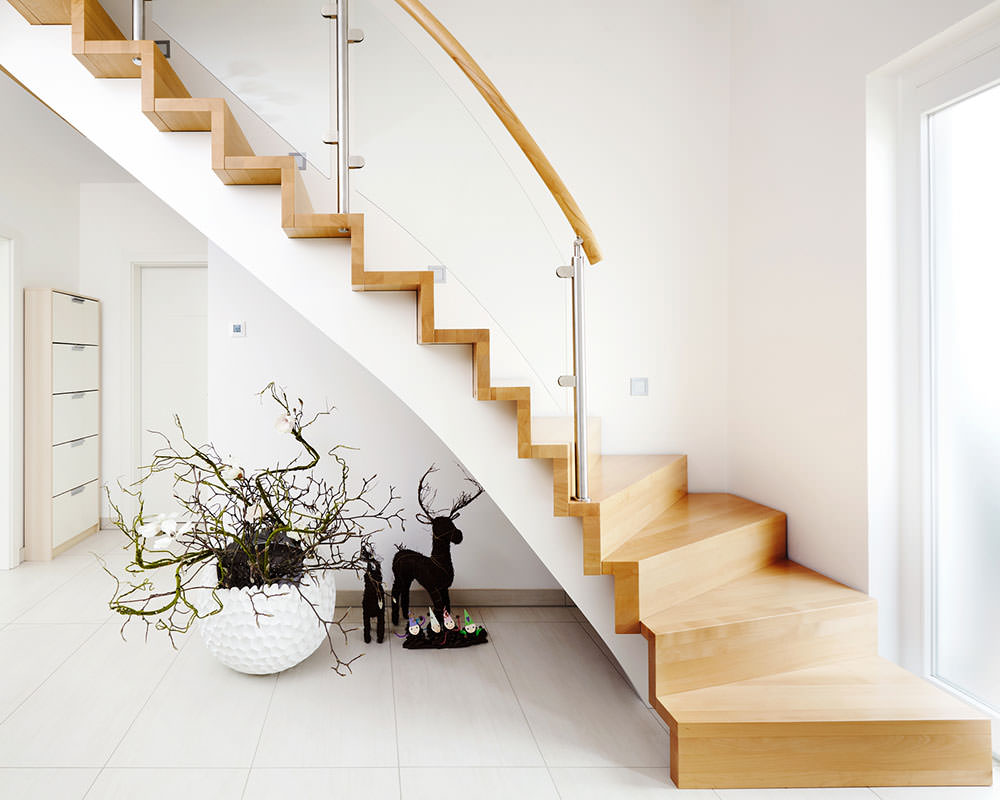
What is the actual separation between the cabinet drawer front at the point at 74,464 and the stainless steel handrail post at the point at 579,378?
3.68 m

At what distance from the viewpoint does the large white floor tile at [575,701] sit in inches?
83.2

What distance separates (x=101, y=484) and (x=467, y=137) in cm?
420

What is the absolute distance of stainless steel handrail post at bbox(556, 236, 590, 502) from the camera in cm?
226

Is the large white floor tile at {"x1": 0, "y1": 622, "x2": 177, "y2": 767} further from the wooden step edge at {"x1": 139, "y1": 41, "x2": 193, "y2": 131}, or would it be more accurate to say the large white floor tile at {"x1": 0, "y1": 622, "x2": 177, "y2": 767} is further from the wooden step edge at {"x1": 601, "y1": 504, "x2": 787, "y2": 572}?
the wooden step edge at {"x1": 139, "y1": 41, "x2": 193, "y2": 131}

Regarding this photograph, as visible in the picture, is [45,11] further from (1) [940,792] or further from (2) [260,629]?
(1) [940,792]

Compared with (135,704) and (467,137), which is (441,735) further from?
(467,137)

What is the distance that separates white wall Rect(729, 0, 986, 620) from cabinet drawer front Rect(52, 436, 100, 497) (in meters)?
4.13

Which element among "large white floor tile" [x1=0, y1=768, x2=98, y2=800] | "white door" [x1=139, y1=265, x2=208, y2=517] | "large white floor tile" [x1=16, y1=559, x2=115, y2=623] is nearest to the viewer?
"large white floor tile" [x1=0, y1=768, x2=98, y2=800]

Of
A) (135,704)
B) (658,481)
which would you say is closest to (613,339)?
(658,481)

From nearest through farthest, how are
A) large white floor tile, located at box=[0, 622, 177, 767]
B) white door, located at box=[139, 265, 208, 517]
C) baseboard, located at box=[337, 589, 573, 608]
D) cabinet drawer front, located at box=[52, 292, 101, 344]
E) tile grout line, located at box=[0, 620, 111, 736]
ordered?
large white floor tile, located at box=[0, 622, 177, 767] → tile grout line, located at box=[0, 620, 111, 736] → baseboard, located at box=[337, 589, 573, 608] → cabinet drawer front, located at box=[52, 292, 101, 344] → white door, located at box=[139, 265, 208, 517]

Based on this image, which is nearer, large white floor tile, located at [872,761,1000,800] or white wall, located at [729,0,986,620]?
large white floor tile, located at [872,761,1000,800]

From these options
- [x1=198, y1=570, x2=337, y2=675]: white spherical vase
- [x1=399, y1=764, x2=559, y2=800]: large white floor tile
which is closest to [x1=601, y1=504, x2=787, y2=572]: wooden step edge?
[x1=399, y1=764, x2=559, y2=800]: large white floor tile

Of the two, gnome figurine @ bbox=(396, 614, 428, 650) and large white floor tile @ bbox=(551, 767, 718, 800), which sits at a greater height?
gnome figurine @ bbox=(396, 614, 428, 650)

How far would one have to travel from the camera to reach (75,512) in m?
4.58
